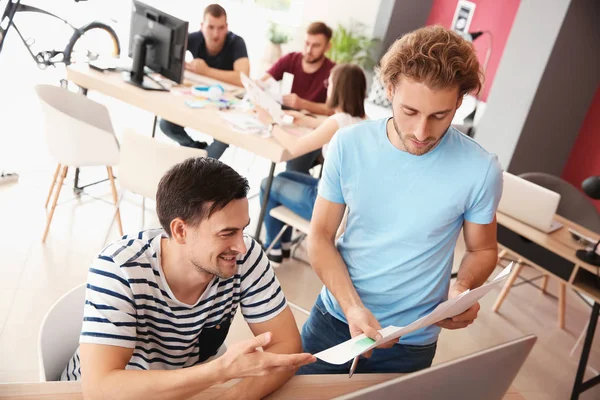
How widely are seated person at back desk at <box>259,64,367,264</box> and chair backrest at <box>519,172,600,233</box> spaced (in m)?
1.22

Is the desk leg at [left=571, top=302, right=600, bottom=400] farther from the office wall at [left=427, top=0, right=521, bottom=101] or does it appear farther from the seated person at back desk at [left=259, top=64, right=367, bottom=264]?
the office wall at [left=427, top=0, right=521, bottom=101]

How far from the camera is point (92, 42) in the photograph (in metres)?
5.94

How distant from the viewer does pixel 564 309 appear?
3416 millimetres

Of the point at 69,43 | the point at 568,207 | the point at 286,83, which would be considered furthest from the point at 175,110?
the point at 69,43

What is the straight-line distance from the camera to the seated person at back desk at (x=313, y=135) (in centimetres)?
294

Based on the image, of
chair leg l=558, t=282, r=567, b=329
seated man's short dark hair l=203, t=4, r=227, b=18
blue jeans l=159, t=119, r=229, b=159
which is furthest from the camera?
blue jeans l=159, t=119, r=229, b=159

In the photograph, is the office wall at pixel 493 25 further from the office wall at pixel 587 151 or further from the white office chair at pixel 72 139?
the white office chair at pixel 72 139

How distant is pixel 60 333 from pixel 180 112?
6.51 feet

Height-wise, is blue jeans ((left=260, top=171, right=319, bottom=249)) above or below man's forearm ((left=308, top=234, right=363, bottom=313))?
below

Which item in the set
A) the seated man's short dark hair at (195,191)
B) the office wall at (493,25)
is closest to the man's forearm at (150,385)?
the seated man's short dark hair at (195,191)

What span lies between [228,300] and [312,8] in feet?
19.4

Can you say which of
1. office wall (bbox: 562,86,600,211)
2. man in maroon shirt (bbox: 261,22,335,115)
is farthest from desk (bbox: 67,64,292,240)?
office wall (bbox: 562,86,600,211)

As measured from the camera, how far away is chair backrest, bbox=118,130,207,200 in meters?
2.59

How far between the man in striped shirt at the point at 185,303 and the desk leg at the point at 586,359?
1.76 m
